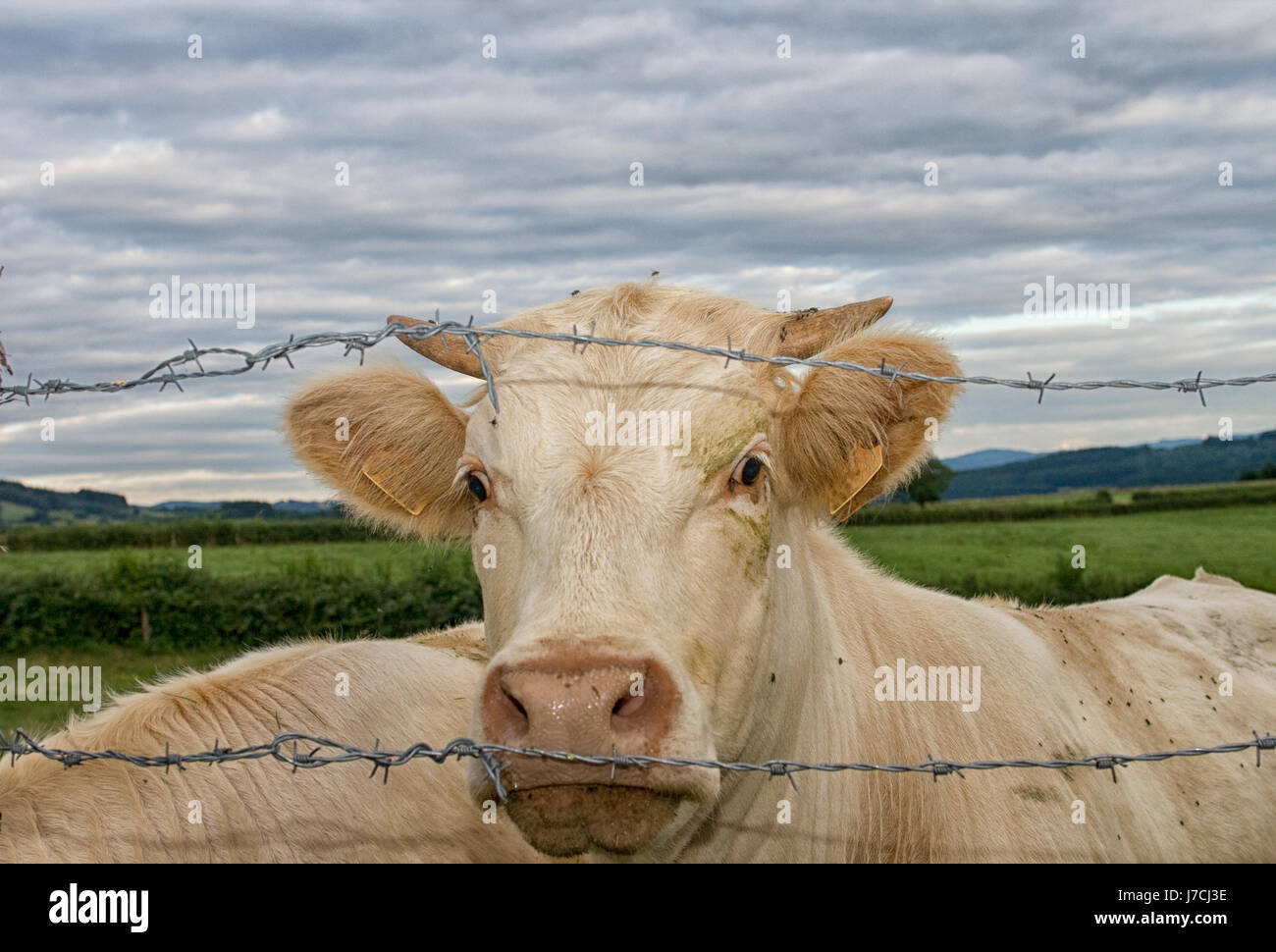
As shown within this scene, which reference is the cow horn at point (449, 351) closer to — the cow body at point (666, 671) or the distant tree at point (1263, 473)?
the cow body at point (666, 671)

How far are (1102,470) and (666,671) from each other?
6960 inches

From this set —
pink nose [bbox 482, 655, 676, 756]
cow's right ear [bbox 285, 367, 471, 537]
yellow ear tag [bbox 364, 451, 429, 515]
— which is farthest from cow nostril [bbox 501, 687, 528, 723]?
yellow ear tag [bbox 364, 451, 429, 515]

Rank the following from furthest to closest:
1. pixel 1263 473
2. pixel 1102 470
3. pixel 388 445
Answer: pixel 1102 470, pixel 1263 473, pixel 388 445

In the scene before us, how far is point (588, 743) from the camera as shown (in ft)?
9.02

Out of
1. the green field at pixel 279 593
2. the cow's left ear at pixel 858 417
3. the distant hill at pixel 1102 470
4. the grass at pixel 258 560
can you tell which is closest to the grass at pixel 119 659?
the green field at pixel 279 593

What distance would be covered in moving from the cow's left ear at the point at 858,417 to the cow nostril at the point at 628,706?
131cm

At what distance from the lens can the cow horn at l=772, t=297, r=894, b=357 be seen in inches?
152

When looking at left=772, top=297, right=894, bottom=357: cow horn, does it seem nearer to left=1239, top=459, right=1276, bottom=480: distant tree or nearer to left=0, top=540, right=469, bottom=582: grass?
left=0, top=540, right=469, bottom=582: grass

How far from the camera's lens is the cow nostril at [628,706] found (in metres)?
2.80

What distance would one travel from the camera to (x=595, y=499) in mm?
3184

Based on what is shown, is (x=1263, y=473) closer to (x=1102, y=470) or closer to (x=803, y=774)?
(x=803, y=774)

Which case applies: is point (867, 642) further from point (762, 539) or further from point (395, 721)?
point (395, 721)

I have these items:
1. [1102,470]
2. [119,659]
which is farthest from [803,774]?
[1102,470]
